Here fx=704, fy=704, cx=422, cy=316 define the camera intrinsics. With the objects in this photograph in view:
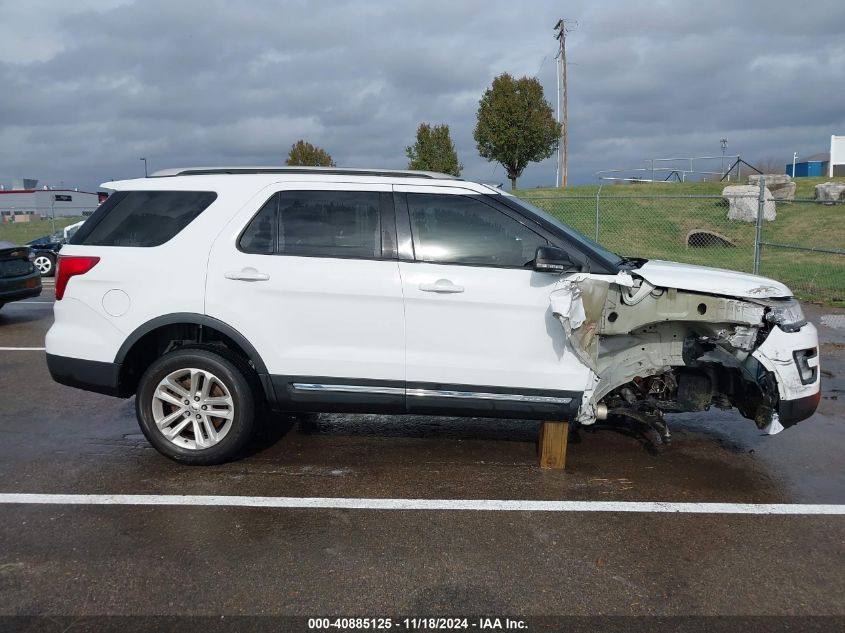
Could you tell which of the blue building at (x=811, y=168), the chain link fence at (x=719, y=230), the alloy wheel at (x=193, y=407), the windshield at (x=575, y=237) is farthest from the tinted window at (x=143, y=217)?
the blue building at (x=811, y=168)

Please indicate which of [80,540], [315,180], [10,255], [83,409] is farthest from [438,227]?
[10,255]

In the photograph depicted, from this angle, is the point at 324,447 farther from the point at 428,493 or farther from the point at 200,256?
the point at 200,256

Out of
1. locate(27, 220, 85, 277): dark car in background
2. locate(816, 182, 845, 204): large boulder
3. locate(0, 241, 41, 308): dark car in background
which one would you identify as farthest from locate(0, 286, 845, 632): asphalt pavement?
locate(816, 182, 845, 204): large boulder

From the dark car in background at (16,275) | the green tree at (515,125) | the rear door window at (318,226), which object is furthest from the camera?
the green tree at (515,125)

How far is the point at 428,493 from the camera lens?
4270mm

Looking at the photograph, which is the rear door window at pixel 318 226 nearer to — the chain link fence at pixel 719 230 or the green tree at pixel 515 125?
the chain link fence at pixel 719 230

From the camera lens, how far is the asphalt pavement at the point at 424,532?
3.08 m

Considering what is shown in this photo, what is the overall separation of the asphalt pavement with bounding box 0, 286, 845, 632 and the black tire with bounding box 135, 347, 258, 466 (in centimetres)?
14

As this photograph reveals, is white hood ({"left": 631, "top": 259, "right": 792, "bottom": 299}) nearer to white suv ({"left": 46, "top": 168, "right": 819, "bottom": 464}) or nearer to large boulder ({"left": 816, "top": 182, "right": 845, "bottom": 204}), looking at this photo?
white suv ({"left": 46, "top": 168, "right": 819, "bottom": 464})

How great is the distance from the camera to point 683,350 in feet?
14.8

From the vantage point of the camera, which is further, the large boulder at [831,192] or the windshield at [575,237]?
the large boulder at [831,192]

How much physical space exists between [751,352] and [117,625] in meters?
3.75

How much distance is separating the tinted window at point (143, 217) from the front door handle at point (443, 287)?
1.57m

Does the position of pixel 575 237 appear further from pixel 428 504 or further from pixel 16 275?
pixel 16 275
